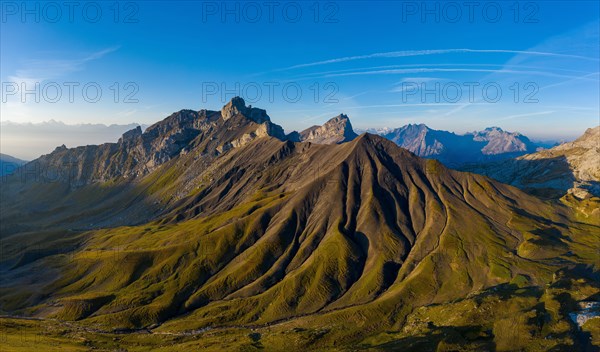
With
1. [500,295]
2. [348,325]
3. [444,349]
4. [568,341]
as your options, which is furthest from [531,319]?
[348,325]

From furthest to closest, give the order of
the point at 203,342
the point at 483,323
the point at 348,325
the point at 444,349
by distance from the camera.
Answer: the point at 348,325 < the point at 203,342 < the point at 483,323 < the point at 444,349

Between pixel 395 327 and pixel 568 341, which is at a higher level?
pixel 568 341

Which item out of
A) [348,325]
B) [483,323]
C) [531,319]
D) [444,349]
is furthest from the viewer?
[348,325]

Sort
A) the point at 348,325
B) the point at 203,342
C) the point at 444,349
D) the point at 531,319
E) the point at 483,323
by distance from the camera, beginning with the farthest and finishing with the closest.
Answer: the point at 348,325 < the point at 203,342 < the point at 483,323 < the point at 531,319 < the point at 444,349

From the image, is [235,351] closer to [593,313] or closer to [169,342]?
[169,342]

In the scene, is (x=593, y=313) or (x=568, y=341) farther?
(x=593, y=313)

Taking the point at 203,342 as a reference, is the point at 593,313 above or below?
above

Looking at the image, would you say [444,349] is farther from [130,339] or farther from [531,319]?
[130,339]

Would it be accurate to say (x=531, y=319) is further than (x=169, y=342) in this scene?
No

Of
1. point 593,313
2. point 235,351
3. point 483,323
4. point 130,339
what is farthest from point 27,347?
point 593,313
